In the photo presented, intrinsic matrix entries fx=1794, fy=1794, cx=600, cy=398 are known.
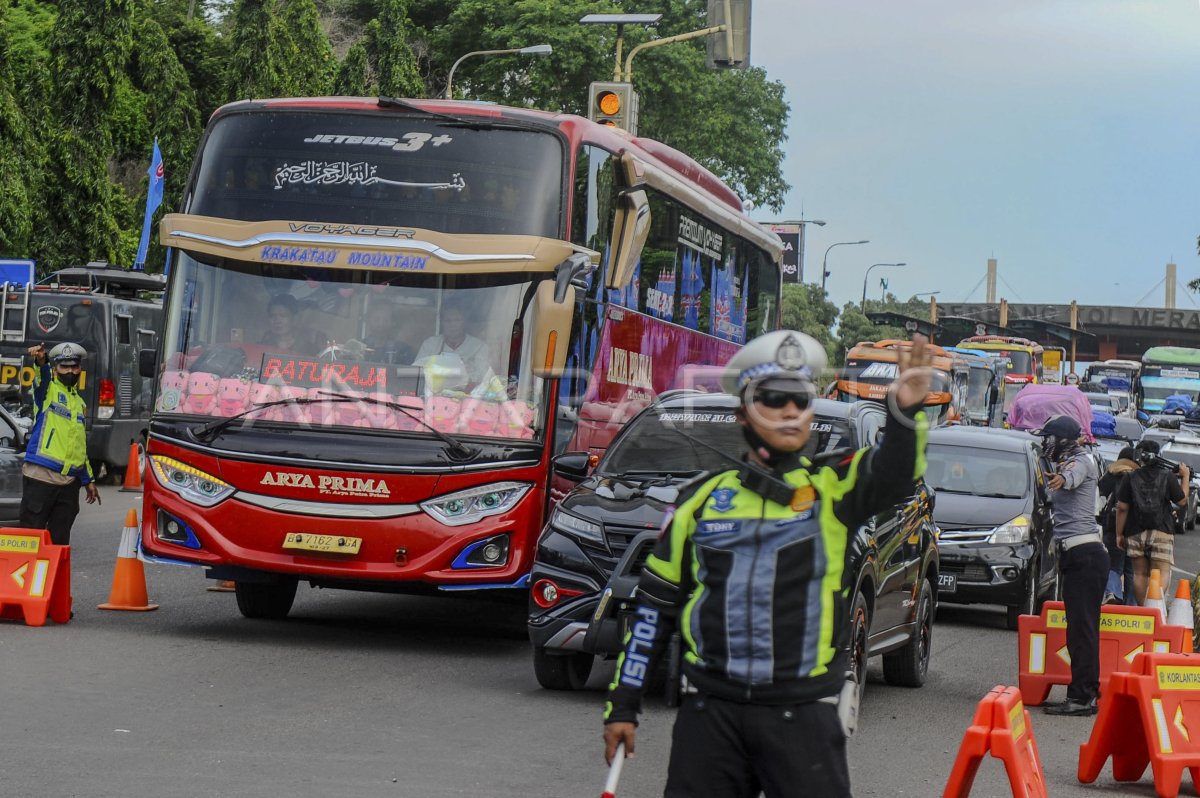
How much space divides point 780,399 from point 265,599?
903 cm

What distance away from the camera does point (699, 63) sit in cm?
5153

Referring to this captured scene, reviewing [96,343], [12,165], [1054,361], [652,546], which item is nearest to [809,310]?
[1054,361]

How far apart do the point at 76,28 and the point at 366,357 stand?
28326 mm

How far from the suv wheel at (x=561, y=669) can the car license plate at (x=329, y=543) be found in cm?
154

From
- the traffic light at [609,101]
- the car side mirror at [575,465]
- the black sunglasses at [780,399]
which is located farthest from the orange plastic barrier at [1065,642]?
the traffic light at [609,101]

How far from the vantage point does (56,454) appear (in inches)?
502

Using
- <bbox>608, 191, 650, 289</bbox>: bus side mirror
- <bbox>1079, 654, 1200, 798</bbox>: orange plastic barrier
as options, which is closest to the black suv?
<bbox>608, 191, 650, 289</bbox>: bus side mirror

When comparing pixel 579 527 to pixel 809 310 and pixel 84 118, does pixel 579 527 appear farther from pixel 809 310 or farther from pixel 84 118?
pixel 809 310

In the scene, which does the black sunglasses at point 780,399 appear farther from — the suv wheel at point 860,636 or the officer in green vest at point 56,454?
the officer in green vest at point 56,454

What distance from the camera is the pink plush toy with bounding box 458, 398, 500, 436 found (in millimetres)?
11383

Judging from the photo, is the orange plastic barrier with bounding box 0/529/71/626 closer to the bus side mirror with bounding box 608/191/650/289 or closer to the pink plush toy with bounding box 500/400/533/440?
the pink plush toy with bounding box 500/400/533/440

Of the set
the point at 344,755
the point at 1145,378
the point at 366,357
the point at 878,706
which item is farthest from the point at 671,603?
the point at 1145,378

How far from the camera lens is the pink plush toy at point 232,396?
Answer: 11.5 meters

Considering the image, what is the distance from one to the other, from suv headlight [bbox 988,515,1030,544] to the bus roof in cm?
6153
